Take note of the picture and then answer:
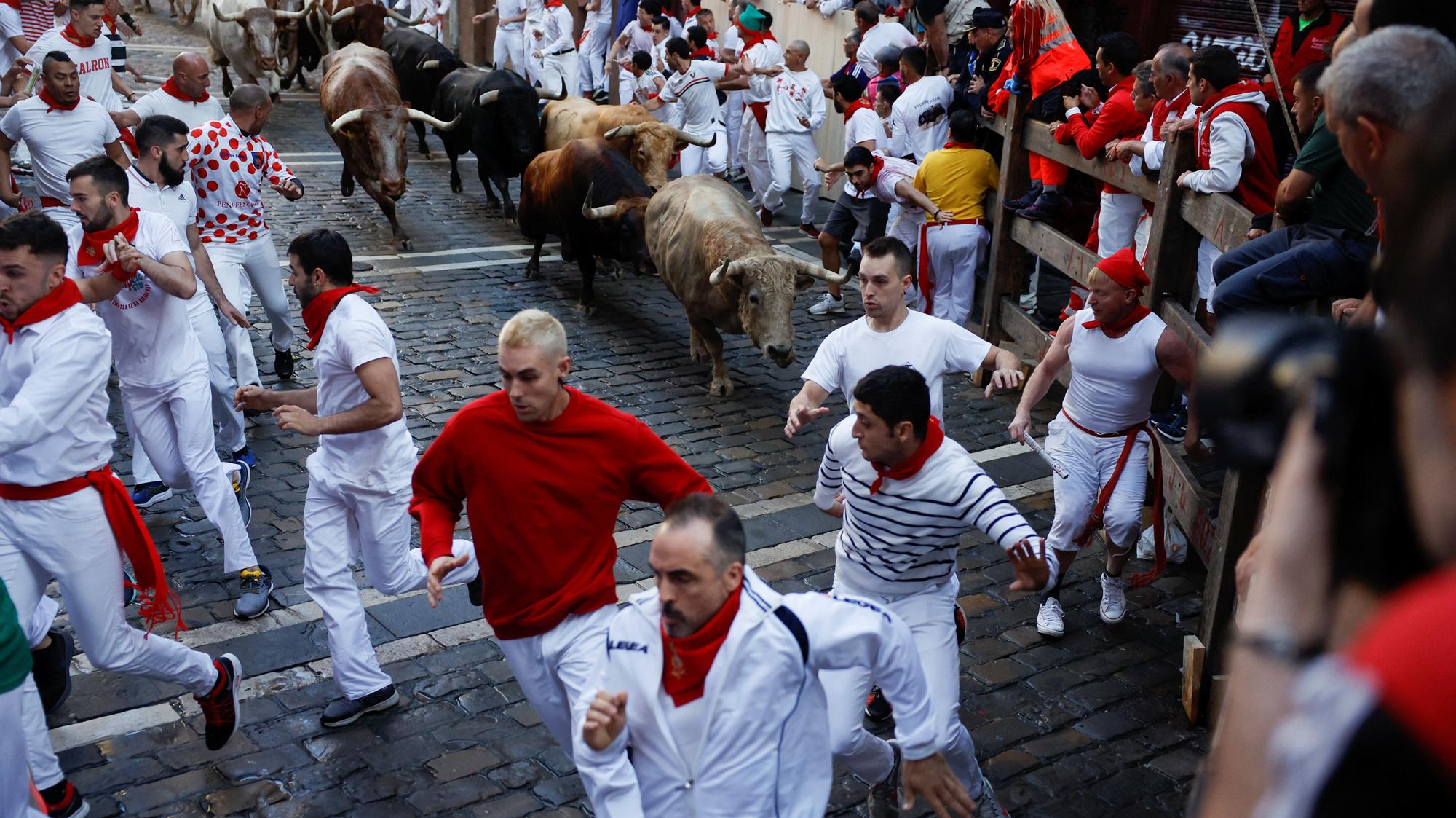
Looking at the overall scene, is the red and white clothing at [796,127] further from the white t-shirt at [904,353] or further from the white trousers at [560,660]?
the white trousers at [560,660]

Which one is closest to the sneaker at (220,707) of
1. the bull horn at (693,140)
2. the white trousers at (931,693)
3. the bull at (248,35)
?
the white trousers at (931,693)

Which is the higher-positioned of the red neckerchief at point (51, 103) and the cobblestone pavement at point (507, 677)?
the red neckerchief at point (51, 103)

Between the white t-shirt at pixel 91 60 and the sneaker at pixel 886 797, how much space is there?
9.79m

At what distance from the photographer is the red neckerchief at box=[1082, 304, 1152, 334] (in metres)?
6.46

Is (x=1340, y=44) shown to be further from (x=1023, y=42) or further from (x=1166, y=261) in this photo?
(x=1023, y=42)

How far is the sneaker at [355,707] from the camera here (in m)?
5.57

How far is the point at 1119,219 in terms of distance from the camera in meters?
8.80

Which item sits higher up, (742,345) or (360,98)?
(360,98)

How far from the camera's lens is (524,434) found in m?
4.54

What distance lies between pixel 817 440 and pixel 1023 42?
3.74 metres

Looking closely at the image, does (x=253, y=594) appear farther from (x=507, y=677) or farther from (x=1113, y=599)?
(x=1113, y=599)

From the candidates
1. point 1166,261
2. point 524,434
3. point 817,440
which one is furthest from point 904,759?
point 817,440

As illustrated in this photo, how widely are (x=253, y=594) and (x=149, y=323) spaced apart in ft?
5.25

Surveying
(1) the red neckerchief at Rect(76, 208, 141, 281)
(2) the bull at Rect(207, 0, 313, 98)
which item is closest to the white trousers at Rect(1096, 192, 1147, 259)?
(1) the red neckerchief at Rect(76, 208, 141, 281)
